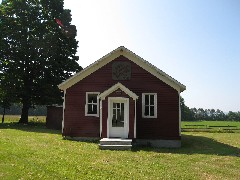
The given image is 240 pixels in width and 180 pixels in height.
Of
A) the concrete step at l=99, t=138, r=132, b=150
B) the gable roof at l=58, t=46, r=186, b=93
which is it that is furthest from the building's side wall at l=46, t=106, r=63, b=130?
the concrete step at l=99, t=138, r=132, b=150

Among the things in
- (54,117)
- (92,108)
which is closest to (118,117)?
(92,108)

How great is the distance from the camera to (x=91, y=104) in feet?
70.6

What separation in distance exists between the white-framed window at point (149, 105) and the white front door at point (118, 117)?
1.61 m

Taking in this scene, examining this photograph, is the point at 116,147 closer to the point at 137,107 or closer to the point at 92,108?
the point at 137,107

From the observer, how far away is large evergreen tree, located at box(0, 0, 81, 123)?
116 ft

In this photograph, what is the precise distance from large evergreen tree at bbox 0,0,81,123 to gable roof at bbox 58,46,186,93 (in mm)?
14560

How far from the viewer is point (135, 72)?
21234 millimetres

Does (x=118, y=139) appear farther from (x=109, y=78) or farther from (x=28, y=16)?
(x=28, y=16)

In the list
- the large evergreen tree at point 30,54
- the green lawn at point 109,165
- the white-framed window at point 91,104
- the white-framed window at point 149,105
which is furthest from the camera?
the large evergreen tree at point 30,54

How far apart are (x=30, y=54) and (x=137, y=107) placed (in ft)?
66.2

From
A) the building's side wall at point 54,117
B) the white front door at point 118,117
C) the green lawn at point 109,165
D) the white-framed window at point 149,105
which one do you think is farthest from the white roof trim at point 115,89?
the building's side wall at point 54,117

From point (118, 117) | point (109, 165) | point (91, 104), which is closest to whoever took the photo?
point (109, 165)

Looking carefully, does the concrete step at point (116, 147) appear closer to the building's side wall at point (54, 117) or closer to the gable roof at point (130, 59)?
the gable roof at point (130, 59)

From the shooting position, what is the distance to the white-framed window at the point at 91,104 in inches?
845
